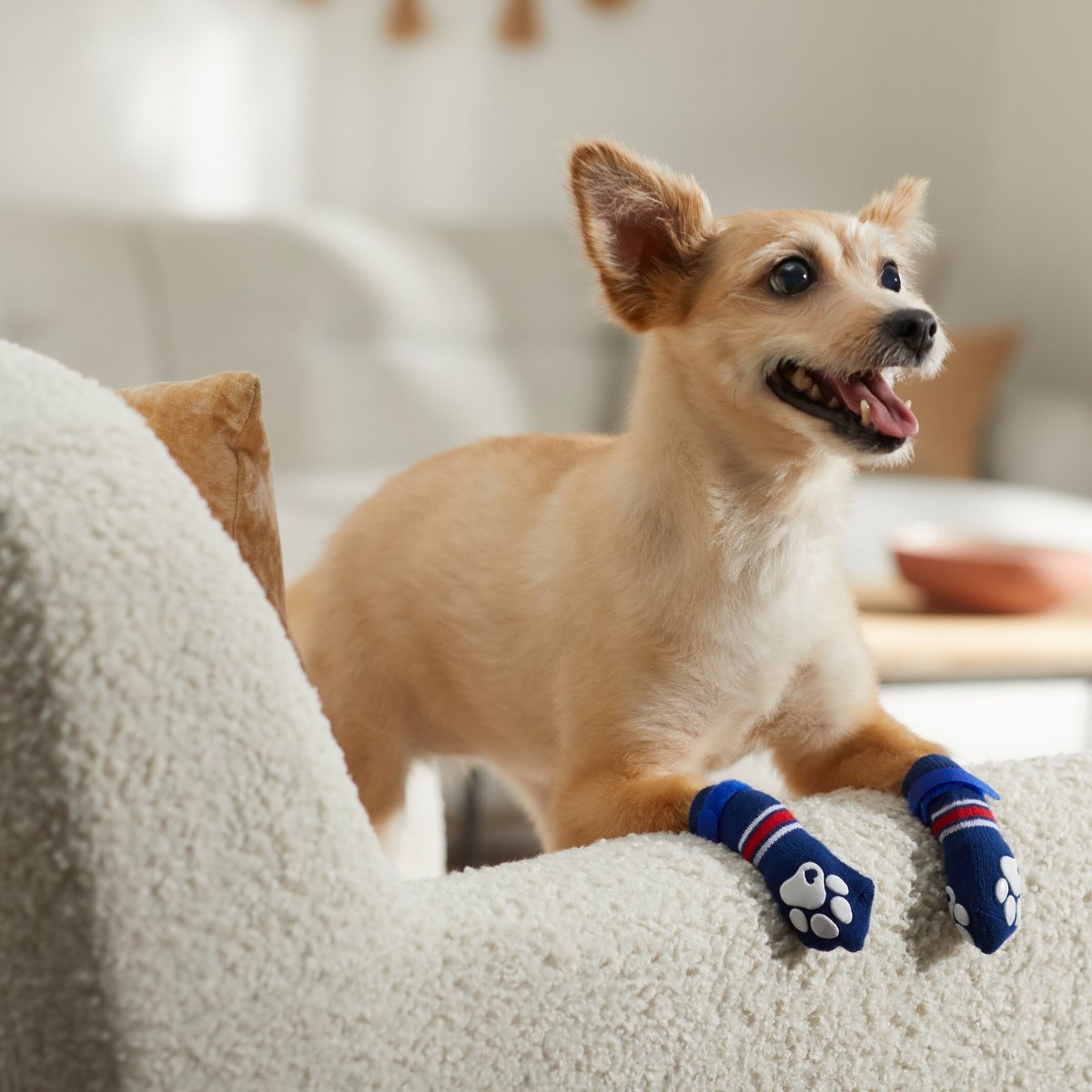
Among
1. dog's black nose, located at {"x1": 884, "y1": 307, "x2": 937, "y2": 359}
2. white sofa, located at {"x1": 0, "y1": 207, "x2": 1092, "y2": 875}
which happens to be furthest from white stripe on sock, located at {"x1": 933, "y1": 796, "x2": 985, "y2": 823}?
white sofa, located at {"x1": 0, "y1": 207, "x2": 1092, "y2": 875}

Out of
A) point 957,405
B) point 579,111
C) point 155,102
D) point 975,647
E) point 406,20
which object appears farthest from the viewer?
point 579,111

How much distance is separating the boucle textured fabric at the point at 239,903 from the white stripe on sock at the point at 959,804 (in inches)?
3.9

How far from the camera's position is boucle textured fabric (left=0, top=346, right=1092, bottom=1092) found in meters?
0.55

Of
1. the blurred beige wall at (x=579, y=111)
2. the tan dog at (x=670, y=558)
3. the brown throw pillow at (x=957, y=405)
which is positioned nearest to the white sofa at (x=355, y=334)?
the brown throw pillow at (x=957, y=405)

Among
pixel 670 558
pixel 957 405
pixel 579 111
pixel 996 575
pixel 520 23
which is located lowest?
pixel 957 405

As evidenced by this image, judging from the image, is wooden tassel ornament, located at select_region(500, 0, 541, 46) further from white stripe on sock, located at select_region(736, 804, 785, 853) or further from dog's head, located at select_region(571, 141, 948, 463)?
white stripe on sock, located at select_region(736, 804, 785, 853)

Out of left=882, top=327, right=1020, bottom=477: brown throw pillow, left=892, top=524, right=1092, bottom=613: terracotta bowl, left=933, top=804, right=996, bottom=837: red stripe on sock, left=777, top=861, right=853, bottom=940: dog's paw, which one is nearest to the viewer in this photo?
left=777, top=861, right=853, bottom=940: dog's paw

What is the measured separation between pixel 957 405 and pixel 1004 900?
316cm

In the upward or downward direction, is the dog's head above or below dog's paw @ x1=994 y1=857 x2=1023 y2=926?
above

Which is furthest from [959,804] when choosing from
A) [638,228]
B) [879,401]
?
[638,228]

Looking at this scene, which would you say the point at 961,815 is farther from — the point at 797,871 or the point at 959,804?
the point at 797,871

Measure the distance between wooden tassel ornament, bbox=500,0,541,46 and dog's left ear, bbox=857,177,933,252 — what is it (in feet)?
10.9

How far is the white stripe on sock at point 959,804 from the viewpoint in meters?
0.81

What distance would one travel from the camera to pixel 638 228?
1.12m
